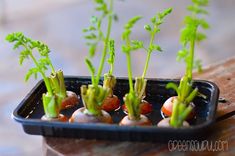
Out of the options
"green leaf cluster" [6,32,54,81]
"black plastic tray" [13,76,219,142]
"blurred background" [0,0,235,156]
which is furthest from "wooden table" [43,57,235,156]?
"blurred background" [0,0,235,156]

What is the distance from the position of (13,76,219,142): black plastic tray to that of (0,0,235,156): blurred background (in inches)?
38.3

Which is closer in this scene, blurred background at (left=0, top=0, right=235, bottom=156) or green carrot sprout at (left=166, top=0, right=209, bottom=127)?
green carrot sprout at (left=166, top=0, right=209, bottom=127)

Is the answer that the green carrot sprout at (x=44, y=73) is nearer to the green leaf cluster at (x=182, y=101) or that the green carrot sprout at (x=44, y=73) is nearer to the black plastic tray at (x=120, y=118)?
the black plastic tray at (x=120, y=118)

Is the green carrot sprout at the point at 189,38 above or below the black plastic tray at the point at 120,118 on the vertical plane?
above

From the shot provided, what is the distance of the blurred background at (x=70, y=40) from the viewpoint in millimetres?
2209

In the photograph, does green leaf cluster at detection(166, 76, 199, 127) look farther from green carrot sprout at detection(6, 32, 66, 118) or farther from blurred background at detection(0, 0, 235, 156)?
blurred background at detection(0, 0, 235, 156)

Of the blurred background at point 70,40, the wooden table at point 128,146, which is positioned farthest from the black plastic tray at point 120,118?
the blurred background at point 70,40

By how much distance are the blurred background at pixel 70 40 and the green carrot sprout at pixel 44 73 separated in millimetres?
1020

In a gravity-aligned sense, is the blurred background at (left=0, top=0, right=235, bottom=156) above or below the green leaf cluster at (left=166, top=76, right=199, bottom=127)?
below

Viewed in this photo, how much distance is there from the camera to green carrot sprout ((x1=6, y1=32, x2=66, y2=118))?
2.89 feet

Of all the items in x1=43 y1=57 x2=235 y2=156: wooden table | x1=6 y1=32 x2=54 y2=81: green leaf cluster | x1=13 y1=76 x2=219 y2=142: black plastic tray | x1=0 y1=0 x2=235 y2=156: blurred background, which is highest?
x1=6 y1=32 x2=54 y2=81: green leaf cluster

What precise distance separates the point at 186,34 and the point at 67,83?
0.39m

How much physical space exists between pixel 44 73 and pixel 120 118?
0.63 ft

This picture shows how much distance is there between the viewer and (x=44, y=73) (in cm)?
92
